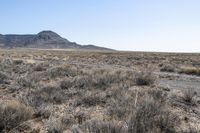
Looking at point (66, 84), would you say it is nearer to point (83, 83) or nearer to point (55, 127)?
point (83, 83)

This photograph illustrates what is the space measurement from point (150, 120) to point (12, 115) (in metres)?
3.34

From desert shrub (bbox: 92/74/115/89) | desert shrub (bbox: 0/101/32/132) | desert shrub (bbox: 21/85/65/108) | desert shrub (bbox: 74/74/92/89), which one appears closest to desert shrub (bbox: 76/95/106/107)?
desert shrub (bbox: 21/85/65/108)

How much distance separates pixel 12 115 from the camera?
7844mm

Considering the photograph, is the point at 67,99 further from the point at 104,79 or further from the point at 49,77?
the point at 49,77

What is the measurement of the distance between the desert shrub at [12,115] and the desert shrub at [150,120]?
9.47 feet

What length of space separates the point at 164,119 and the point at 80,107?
347 centimetres

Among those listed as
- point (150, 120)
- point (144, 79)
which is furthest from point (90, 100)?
point (144, 79)

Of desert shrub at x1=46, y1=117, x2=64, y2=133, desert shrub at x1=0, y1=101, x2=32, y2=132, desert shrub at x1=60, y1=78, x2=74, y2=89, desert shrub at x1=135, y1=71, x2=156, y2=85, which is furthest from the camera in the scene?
desert shrub at x1=135, y1=71, x2=156, y2=85

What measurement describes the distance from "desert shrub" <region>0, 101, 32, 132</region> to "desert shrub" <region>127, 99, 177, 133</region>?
2.89 metres

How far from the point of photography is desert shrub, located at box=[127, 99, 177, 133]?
655 centimetres

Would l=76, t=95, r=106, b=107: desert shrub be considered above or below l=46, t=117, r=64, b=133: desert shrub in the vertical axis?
Result: below

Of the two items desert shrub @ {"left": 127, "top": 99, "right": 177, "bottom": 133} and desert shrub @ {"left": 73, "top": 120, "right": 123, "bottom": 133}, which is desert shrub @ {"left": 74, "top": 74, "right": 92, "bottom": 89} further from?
desert shrub @ {"left": 73, "top": 120, "right": 123, "bottom": 133}

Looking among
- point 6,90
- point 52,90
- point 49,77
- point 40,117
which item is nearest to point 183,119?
point 40,117

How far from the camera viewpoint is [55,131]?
24.0 ft
